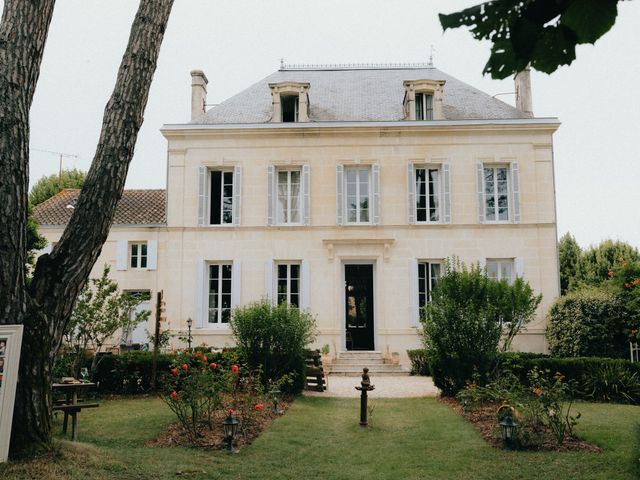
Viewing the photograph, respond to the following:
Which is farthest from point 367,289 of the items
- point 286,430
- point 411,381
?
point 286,430

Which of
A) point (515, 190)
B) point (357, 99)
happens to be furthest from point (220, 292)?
point (515, 190)

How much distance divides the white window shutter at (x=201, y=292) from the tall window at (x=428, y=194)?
5.96m

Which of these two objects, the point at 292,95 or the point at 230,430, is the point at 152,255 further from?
the point at 230,430

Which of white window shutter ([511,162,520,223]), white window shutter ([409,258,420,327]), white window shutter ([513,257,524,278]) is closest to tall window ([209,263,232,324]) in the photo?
white window shutter ([409,258,420,327])

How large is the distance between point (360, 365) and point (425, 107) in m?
7.32

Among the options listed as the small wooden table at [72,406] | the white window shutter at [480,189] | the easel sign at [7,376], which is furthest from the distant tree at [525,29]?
the white window shutter at [480,189]

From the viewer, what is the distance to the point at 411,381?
43.9ft

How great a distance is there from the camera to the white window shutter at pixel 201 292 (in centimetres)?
1602

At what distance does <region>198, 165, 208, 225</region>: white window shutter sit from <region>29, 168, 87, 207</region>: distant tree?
652 inches

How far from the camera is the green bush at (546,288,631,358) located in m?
13.1

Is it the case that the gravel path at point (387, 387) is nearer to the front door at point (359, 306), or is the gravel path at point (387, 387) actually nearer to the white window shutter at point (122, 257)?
the front door at point (359, 306)

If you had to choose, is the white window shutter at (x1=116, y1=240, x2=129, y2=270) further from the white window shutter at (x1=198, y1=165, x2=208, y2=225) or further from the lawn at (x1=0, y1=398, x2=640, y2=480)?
the lawn at (x1=0, y1=398, x2=640, y2=480)

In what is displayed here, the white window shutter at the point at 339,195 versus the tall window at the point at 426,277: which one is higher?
Answer: the white window shutter at the point at 339,195

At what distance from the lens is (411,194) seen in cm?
1631
